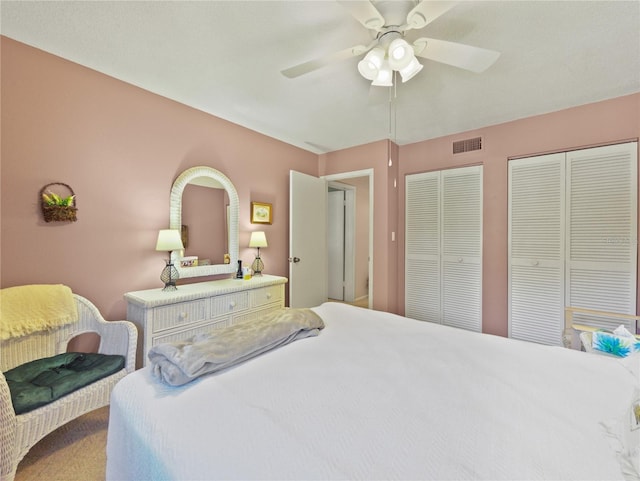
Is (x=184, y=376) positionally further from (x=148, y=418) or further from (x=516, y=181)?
(x=516, y=181)

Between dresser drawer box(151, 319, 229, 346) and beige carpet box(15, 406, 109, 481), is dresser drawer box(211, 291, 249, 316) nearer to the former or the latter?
dresser drawer box(151, 319, 229, 346)

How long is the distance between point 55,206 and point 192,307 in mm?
1118

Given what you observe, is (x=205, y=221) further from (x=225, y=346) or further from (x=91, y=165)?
(x=225, y=346)

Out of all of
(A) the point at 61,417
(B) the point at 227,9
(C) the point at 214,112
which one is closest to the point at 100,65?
(C) the point at 214,112

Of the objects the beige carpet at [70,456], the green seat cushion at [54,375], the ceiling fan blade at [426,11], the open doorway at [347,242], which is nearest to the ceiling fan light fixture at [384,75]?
the ceiling fan blade at [426,11]

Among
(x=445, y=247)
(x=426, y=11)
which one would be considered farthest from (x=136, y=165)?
(x=445, y=247)

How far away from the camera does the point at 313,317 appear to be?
1.62m

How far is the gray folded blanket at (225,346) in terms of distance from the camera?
1.05 m

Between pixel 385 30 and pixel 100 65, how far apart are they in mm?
1994

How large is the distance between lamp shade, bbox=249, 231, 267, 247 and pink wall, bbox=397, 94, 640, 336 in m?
2.08

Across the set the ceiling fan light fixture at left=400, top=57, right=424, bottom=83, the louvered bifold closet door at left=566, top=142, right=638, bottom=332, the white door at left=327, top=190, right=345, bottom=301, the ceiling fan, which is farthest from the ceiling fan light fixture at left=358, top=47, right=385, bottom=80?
the white door at left=327, top=190, right=345, bottom=301

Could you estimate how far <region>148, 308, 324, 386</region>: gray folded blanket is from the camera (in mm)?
1049

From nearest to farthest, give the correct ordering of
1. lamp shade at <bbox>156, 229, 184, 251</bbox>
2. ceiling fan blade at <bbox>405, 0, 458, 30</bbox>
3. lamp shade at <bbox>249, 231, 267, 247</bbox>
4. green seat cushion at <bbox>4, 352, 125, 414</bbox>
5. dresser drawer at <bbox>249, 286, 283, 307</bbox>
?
ceiling fan blade at <bbox>405, 0, 458, 30</bbox> < green seat cushion at <bbox>4, 352, 125, 414</bbox> < lamp shade at <bbox>156, 229, 184, 251</bbox> < dresser drawer at <bbox>249, 286, 283, 307</bbox> < lamp shade at <bbox>249, 231, 267, 247</bbox>

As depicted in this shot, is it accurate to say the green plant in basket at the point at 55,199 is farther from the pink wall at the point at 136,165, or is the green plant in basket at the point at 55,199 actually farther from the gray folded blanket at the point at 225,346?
the gray folded blanket at the point at 225,346
